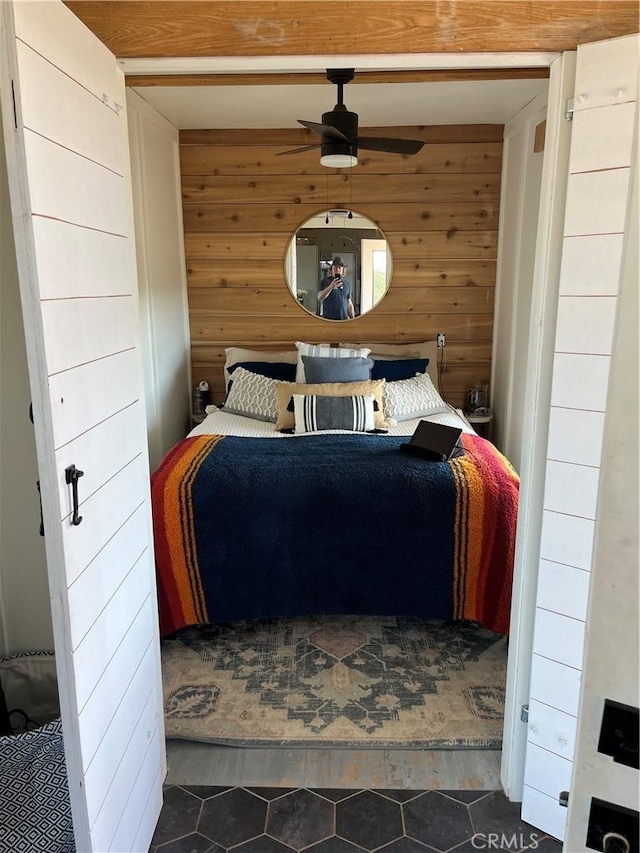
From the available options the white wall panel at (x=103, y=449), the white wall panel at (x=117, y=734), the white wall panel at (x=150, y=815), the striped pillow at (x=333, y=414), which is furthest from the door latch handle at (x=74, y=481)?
the striped pillow at (x=333, y=414)

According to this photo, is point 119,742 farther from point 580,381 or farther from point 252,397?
point 252,397

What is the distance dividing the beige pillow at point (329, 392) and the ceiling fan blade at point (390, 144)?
1245 millimetres

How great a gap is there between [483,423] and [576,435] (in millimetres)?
2931

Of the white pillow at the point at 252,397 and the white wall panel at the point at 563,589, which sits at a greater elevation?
the white pillow at the point at 252,397

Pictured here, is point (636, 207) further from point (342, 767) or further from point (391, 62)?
point (342, 767)

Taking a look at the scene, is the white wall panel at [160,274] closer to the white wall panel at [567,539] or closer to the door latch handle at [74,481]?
the door latch handle at [74,481]

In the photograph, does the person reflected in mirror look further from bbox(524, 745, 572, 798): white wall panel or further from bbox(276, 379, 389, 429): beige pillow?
bbox(524, 745, 572, 798): white wall panel

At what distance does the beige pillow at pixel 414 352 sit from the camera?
439cm

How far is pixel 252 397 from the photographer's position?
155 inches

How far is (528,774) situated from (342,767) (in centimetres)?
60

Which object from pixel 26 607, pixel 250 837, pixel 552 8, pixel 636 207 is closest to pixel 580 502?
pixel 636 207

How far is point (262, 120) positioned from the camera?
13.3 feet

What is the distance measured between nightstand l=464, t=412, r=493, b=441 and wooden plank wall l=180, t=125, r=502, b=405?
22 centimetres

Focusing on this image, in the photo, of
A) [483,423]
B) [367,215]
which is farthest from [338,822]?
[367,215]
